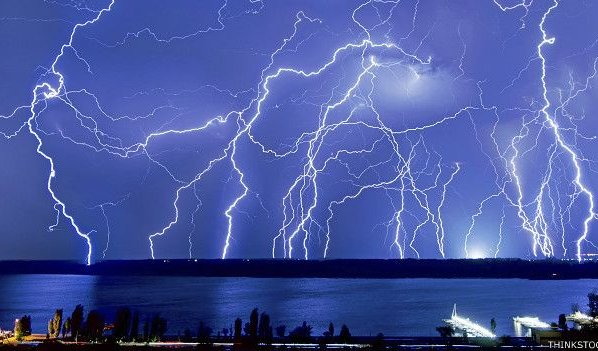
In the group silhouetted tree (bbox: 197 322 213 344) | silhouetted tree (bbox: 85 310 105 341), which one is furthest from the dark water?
silhouetted tree (bbox: 85 310 105 341)

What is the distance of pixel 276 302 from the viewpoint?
37.2 metres

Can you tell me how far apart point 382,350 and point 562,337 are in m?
5.44

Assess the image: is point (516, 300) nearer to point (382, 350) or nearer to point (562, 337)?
point (562, 337)

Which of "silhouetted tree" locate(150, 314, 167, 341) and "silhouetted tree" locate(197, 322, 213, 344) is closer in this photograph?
"silhouetted tree" locate(197, 322, 213, 344)

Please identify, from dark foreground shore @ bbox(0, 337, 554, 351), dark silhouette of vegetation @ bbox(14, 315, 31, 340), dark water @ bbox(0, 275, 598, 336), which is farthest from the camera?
dark water @ bbox(0, 275, 598, 336)

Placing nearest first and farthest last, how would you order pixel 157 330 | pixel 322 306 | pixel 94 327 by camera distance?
pixel 94 327 < pixel 157 330 < pixel 322 306

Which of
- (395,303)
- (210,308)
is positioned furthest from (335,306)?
(210,308)

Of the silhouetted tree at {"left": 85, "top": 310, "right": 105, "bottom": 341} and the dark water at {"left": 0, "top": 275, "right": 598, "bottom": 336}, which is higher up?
the dark water at {"left": 0, "top": 275, "right": 598, "bottom": 336}

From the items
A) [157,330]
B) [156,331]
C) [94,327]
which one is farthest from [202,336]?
[94,327]

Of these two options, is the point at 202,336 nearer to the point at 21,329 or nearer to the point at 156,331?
the point at 156,331

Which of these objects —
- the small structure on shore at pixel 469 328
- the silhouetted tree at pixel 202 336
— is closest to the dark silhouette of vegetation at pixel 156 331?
the silhouetted tree at pixel 202 336

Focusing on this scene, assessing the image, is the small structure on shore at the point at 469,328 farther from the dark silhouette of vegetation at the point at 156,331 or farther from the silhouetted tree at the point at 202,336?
the dark silhouette of vegetation at the point at 156,331

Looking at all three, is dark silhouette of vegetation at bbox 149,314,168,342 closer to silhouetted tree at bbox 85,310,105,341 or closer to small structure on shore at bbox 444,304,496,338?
silhouetted tree at bbox 85,310,105,341

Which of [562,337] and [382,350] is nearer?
[382,350]
